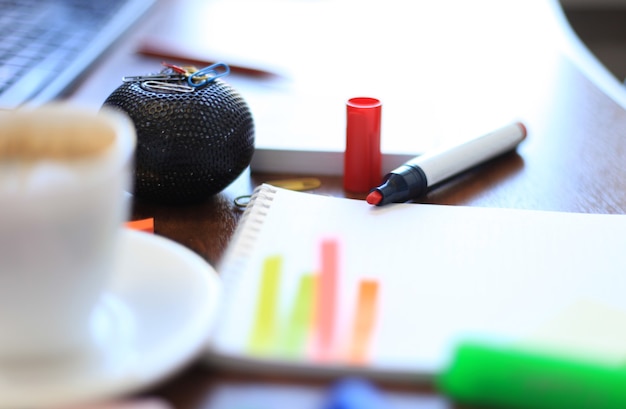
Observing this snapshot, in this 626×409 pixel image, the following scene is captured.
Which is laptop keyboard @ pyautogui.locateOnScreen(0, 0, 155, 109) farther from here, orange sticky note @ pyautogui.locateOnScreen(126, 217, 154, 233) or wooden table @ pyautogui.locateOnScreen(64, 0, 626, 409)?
orange sticky note @ pyautogui.locateOnScreen(126, 217, 154, 233)

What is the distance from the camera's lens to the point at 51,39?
3.05 ft

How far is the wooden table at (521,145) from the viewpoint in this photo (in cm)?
53

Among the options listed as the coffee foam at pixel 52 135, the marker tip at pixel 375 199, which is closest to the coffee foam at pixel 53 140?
the coffee foam at pixel 52 135

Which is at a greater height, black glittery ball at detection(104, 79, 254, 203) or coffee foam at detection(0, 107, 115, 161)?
coffee foam at detection(0, 107, 115, 161)

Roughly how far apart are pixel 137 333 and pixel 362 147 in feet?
0.93

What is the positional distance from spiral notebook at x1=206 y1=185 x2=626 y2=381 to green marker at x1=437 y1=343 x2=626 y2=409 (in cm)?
2

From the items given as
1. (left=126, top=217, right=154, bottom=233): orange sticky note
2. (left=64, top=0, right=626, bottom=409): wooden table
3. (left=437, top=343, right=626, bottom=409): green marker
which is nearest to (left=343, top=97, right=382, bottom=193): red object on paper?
(left=64, top=0, right=626, bottom=409): wooden table

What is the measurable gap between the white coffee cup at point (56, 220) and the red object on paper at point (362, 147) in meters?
0.28

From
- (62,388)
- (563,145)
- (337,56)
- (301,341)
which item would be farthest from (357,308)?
(337,56)

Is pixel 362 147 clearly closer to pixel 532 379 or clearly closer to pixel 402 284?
pixel 402 284

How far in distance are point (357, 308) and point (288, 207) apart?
0.46 feet

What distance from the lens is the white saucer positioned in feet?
1.08

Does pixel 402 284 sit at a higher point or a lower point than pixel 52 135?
lower

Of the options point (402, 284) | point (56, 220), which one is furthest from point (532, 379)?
point (56, 220)
